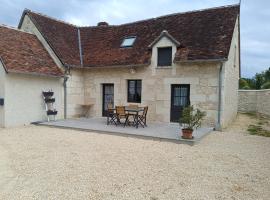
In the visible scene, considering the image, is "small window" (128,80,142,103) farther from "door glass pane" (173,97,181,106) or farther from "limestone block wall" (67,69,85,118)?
"limestone block wall" (67,69,85,118)

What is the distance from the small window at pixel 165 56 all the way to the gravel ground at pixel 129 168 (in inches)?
175

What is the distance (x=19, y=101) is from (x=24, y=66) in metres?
1.53

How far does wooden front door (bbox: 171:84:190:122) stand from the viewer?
10.8 meters

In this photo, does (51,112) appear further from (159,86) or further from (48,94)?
(159,86)

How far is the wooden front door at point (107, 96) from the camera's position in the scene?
12.8 metres

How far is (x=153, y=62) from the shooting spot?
36.9ft

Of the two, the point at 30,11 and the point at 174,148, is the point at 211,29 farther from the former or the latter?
the point at 30,11

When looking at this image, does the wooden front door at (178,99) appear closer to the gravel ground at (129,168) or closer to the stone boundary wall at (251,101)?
the gravel ground at (129,168)

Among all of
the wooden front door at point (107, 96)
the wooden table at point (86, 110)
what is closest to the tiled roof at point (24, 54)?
the wooden table at point (86, 110)

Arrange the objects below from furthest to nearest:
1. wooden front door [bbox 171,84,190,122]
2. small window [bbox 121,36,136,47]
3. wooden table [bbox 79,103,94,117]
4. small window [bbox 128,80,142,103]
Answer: wooden table [bbox 79,103,94,117] → small window [bbox 121,36,136,47] → small window [bbox 128,80,142,103] → wooden front door [bbox 171,84,190,122]

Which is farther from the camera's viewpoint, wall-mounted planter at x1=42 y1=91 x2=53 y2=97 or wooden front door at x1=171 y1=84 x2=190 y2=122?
wall-mounted planter at x1=42 y1=91 x2=53 y2=97

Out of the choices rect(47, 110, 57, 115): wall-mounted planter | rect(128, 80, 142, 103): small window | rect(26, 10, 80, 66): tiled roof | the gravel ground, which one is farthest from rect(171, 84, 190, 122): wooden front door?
rect(47, 110, 57, 115): wall-mounted planter

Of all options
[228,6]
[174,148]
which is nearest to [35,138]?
[174,148]

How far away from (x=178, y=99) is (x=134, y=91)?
2363mm
